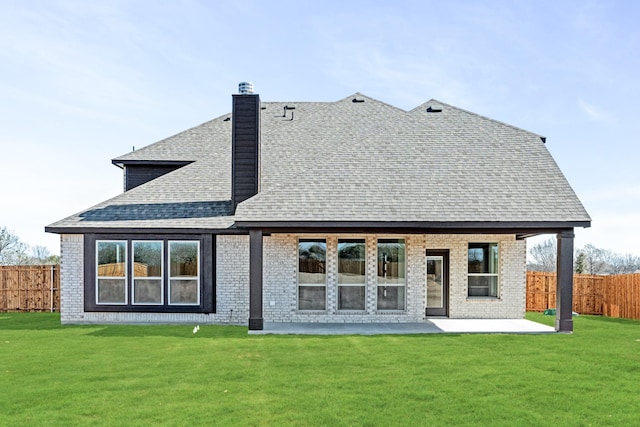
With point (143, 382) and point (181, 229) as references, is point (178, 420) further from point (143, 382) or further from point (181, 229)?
point (181, 229)

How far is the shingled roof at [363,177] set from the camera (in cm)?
1227

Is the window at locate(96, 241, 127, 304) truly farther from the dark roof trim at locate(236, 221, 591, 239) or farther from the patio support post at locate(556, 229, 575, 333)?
the patio support post at locate(556, 229, 575, 333)

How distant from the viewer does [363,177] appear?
13.5m

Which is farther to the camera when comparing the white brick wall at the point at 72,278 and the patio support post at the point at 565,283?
the white brick wall at the point at 72,278

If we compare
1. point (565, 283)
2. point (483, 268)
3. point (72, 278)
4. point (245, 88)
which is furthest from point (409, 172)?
point (72, 278)

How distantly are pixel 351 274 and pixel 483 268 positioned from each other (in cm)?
421

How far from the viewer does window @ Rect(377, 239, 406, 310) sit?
13.6 meters

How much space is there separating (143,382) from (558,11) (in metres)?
14.2

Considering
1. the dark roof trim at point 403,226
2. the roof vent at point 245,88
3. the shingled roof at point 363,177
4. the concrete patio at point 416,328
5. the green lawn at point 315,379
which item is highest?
the roof vent at point 245,88

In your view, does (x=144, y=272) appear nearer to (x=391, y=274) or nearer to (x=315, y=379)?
(x=391, y=274)

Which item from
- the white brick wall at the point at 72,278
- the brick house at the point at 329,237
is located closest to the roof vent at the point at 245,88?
the brick house at the point at 329,237

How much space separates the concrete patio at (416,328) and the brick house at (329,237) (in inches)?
19.1

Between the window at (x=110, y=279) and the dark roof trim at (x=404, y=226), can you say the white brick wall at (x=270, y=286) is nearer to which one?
the window at (x=110, y=279)

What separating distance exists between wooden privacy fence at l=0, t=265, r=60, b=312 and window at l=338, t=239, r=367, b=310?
11283 mm
